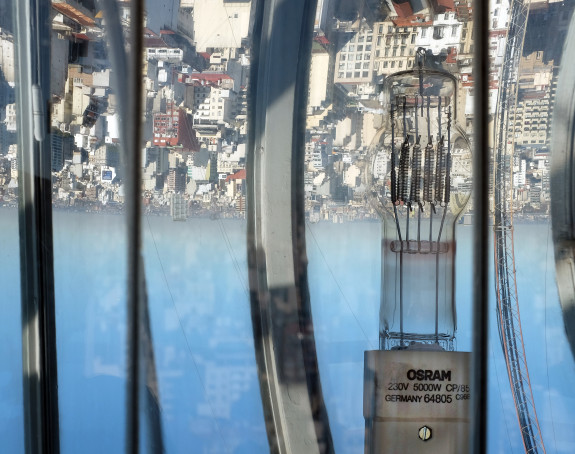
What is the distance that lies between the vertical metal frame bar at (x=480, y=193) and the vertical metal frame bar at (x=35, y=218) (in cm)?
120

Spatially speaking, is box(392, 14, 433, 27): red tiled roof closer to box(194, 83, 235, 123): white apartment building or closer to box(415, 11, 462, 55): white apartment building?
box(415, 11, 462, 55): white apartment building

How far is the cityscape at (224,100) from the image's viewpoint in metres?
1.73

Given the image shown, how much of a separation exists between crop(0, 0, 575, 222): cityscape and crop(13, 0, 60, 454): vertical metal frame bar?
29 millimetres

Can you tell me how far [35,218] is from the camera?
181 cm

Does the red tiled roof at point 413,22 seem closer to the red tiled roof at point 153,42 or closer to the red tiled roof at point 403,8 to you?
the red tiled roof at point 403,8

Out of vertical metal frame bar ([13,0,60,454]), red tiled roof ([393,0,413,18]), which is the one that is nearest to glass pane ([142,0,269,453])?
vertical metal frame bar ([13,0,60,454])

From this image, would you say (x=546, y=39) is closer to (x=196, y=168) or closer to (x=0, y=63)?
(x=196, y=168)

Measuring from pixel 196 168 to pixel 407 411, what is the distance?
2.87 ft

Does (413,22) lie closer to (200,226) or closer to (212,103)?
(212,103)

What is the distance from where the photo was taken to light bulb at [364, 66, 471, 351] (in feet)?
5.30

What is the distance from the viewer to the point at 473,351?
1.61 meters

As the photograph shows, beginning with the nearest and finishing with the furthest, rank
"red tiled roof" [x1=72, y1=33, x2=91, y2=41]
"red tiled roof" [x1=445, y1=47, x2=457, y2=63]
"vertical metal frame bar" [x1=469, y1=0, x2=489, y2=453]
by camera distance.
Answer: "vertical metal frame bar" [x1=469, y1=0, x2=489, y2=453]
"red tiled roof" [x1=445, y1=47, x2=457, y2=63]
"red tiled roof" [x1=72, y1=33, x2=91, y2=41]

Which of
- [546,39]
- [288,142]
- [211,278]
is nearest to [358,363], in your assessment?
[211,278]

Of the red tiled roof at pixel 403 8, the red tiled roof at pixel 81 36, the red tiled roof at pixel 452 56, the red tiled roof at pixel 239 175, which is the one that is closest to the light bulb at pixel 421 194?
the red tiled roof at pixel 452 56
